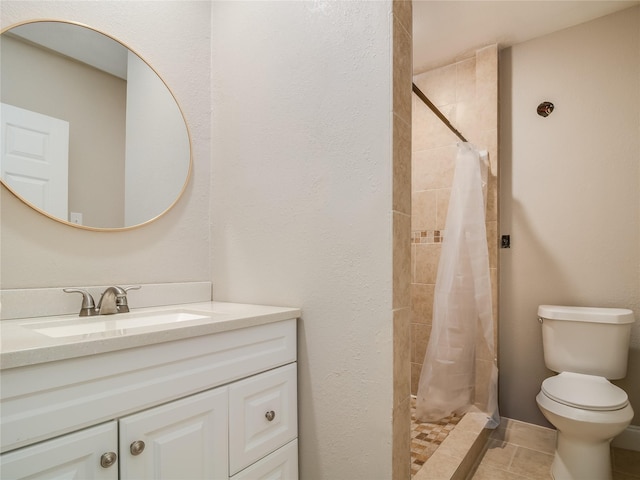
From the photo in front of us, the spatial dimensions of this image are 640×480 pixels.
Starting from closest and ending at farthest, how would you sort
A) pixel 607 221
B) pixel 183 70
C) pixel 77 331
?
pixel 77 331 < pixel 183 70 < pixel 607 221

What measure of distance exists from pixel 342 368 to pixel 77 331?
85 centimetres

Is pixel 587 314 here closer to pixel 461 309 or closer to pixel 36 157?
pixel 461 309

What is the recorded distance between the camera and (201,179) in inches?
62.4

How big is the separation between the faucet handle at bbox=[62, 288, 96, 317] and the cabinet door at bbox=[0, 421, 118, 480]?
20.7 inches

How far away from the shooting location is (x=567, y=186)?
223cm

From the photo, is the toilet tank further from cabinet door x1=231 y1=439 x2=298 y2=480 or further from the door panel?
the door panel

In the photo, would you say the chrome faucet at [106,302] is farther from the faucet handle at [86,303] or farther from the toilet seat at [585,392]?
the toilet seat at [585,392]

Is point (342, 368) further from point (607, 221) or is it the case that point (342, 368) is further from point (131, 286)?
point (607, 221)

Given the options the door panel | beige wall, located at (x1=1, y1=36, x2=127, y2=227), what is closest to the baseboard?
beige wall, located at (x1=1, y1=36, x2=127, y2=227)

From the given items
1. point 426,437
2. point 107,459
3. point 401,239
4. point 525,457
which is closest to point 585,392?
point 525,457

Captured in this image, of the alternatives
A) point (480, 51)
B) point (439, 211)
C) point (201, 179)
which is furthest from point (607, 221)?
point (201, 179)

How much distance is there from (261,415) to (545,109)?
8.42ft

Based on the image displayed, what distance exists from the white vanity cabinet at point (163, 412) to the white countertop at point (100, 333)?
3 cm

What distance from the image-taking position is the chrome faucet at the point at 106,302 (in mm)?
1143
